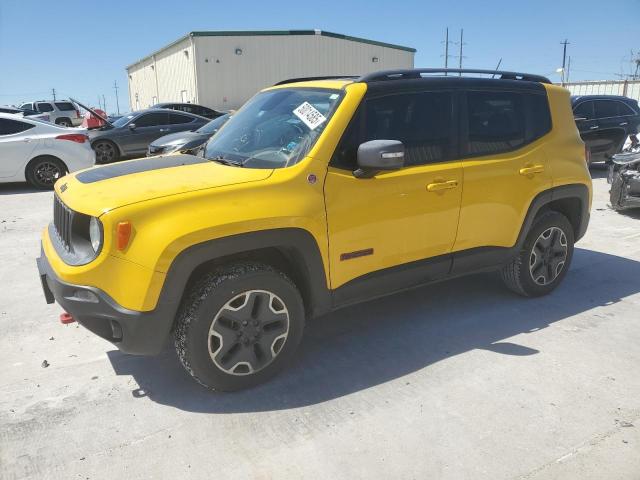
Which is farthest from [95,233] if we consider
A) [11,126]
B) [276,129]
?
[11,126]

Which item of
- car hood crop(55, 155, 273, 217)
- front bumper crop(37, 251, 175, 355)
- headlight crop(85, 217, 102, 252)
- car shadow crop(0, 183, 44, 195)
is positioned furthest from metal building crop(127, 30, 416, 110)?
front bumper crop(37, 251, 175, 355)

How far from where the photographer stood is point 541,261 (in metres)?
4.57

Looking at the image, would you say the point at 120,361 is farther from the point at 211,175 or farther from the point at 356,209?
the point at 356,209

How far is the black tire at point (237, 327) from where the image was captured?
296 centimetres

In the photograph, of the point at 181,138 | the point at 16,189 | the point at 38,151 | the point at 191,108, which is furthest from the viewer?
the point at 191,108

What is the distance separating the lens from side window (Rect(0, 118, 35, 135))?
9.79 meters

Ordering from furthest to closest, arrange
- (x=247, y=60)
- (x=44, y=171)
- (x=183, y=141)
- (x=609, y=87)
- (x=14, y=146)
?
(x=247, y=60) → (x=609, y=87) → (x=44, y=171) → (x=14, y=146) → (x=183, y=141)

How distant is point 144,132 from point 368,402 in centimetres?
1182

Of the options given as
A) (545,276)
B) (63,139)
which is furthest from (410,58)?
(545,276)

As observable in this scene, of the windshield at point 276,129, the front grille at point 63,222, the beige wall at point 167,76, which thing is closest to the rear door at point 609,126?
the windshield at point 276,129

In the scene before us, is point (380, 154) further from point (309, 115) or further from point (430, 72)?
point (430, 72)

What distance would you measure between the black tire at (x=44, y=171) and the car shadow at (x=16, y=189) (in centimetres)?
17

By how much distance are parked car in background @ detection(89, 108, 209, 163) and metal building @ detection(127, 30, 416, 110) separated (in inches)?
762

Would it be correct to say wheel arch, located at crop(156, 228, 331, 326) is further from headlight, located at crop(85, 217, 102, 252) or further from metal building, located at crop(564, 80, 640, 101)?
metal building, located at crop(564, 80, 640, 101)
